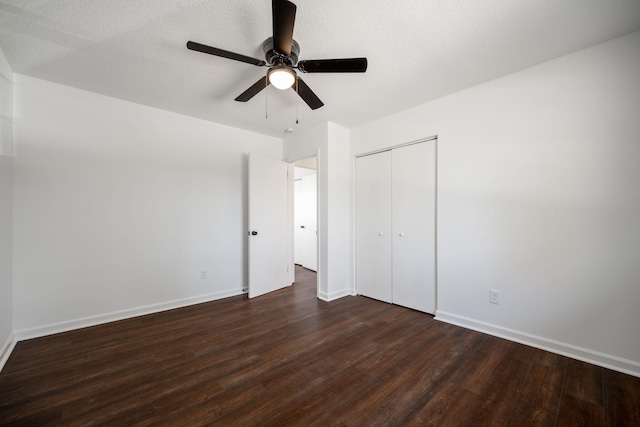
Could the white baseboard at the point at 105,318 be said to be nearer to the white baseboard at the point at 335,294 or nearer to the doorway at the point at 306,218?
the white baseboard at the point at 335,294

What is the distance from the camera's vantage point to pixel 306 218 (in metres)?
5.37

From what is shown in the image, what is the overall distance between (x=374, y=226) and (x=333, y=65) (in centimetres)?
219

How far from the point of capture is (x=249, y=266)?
134 inches

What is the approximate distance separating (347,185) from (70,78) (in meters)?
3.19

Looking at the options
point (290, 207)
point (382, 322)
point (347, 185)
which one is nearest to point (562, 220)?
point (382, 322)

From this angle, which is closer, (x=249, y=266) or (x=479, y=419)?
(x=479, y=419)

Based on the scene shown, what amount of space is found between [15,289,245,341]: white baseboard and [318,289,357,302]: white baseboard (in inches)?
55.0

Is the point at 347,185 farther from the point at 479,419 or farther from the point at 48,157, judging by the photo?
the point at 48,157

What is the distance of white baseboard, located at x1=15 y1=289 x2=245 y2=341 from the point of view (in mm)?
2270

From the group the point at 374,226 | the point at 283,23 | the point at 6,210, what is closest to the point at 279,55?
the point at 283,23

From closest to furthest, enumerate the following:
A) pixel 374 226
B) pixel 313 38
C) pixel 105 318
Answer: pixel 313 38 → pixel 105 318 → pixel 374 226

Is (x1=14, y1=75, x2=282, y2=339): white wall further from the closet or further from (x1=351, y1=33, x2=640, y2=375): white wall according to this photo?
(x1=351, y1=33, x2=640, y2=375): white wall

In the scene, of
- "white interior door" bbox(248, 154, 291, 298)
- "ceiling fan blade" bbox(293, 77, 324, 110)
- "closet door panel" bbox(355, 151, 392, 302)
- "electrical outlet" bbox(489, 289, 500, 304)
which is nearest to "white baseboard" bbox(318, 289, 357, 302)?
"closet door panel" bbox(355, 151, 392, 302)

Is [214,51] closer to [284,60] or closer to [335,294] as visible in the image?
[284,60]
